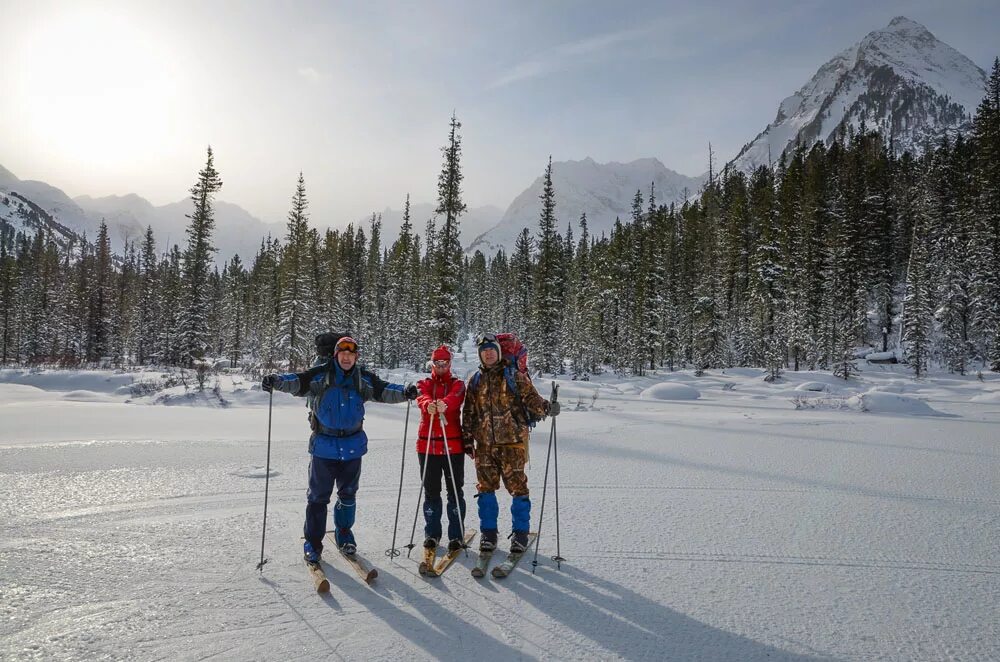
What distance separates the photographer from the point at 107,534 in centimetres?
446

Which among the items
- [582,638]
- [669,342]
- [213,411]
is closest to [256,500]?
[582,638]

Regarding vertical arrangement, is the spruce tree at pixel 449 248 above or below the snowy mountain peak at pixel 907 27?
below

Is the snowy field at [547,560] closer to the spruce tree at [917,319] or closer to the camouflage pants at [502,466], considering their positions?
the camouflage pants at [502,466]

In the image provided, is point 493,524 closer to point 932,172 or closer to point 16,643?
point 16,643

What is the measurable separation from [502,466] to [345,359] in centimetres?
169

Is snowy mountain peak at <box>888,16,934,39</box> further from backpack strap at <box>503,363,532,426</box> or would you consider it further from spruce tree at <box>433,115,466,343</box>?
backpack strap at <box>503,363,532,426</box>

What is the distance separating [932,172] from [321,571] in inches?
2125

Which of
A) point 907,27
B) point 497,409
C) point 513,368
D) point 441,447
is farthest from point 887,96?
point 441,447

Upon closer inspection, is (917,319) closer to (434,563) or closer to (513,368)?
(513,368)

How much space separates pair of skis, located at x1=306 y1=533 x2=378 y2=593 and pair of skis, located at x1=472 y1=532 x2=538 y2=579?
2.67 ft

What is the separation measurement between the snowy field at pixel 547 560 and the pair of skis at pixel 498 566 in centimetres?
7

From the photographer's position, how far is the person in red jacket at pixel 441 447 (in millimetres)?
4398

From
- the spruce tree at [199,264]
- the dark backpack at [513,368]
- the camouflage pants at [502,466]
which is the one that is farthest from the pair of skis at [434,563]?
the spruce tree at [199,264]

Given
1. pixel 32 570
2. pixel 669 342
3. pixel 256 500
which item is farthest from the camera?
pixel 669 342
